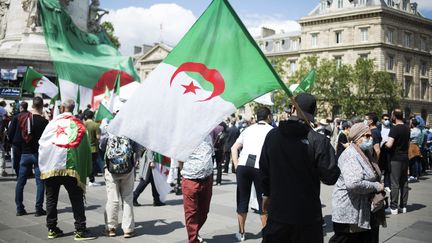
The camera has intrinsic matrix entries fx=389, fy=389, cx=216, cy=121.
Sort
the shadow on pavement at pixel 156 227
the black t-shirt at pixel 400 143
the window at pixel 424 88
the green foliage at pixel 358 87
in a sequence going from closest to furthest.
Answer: the shadow on pavement at pixel 156 227, the black t-shirt at pixel 400 143, the green foliage at pixel 358 87, the window at pixel 424 88

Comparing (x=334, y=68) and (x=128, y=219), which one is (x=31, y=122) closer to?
(x=128, y=219)

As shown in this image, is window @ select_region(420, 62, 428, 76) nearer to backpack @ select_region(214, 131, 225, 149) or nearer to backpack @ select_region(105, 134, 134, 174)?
backpack @ select_region(214, 131, 225, 149)

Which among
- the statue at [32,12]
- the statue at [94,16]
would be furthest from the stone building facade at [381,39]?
the statue at [32,12]

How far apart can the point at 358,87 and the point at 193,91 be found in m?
49.7

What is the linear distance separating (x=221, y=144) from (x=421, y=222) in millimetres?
7351

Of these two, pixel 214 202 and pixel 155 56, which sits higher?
pixel 155 56

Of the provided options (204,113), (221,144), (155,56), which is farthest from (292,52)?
(204,113)

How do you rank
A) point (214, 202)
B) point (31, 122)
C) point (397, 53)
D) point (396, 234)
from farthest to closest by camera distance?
point (397, 53)
point (214, 202)
point (31, 122)
point (396, 234)

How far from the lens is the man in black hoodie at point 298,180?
11.3 feet

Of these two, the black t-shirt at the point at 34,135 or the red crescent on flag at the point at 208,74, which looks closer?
the red crescent on flag at the point at 208,74

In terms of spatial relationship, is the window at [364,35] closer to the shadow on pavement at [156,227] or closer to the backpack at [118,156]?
the shadow on pavement at [156,227]

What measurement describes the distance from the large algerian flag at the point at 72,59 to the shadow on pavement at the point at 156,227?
5051mm

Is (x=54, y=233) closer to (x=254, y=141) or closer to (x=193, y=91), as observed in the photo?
(x=254, y=141)

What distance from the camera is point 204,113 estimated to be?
12.8ft
